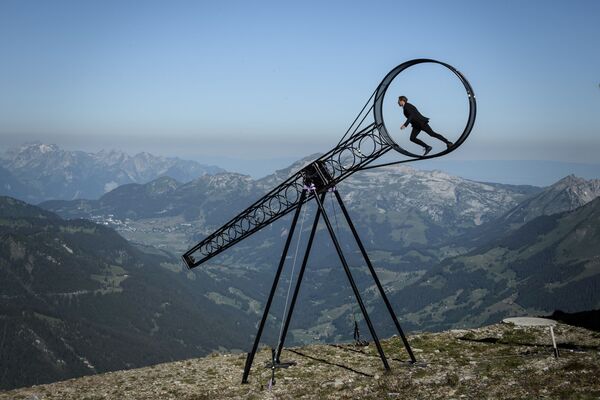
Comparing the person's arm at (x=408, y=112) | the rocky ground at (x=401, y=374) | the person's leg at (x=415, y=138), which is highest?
the person's arm at (x=408, y=112)

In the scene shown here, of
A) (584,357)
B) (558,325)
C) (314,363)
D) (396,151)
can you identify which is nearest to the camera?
(584,357)

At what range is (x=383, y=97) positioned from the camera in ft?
68.5

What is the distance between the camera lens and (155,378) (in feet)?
83.7

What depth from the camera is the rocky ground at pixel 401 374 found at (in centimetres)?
1764

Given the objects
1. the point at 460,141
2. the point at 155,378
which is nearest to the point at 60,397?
the point at 155,378

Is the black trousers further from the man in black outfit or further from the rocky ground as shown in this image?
the rocky ground

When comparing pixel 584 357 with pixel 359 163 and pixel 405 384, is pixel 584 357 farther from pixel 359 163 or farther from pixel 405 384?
pixel 359 163

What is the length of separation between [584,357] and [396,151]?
11.0 m

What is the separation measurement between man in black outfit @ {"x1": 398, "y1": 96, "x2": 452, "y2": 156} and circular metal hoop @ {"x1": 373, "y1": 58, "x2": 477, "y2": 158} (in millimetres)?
490

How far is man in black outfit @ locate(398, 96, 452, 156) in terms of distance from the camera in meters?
19.4

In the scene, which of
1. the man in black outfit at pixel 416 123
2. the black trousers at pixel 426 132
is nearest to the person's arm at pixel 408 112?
the man in black outfit at pixel 416 123

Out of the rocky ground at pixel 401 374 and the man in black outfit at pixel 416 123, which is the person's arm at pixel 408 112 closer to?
the man in black outfit at pixel 416 123

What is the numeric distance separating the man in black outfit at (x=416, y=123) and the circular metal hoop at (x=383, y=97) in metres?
0.49

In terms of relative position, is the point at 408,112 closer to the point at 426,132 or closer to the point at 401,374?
the point at 426,132
